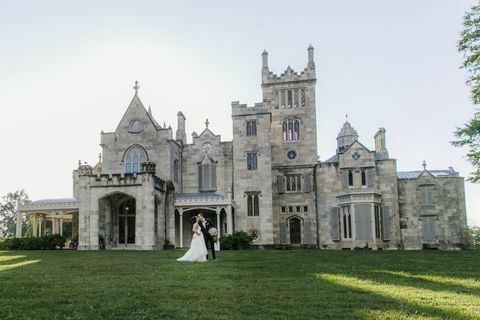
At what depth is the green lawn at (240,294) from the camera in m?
7.51

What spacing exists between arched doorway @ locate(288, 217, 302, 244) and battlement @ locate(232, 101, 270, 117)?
9.79 metres

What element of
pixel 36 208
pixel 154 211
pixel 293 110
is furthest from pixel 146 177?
pixel 293 110

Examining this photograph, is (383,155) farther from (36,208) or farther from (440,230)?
(36,208)

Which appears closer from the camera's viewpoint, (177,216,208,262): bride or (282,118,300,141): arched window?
(177,216,208,262): bride

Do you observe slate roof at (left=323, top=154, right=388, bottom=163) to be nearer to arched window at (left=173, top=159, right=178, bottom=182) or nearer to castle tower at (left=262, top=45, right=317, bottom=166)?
castle tower at (left=262, top=45, right=317, bottom=166)

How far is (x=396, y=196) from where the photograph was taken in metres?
Result: 38.0

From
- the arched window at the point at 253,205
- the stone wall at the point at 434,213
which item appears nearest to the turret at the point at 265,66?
the arched window at the point at 253,205

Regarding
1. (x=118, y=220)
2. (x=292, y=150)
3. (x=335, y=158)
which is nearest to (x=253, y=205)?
(x=292, y=150)

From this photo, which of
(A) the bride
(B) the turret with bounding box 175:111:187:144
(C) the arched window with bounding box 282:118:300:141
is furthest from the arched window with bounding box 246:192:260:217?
(A) the bride

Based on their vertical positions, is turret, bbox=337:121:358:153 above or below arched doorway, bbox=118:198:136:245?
above

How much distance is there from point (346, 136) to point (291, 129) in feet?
17.0

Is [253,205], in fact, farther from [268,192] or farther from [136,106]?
[136,106]

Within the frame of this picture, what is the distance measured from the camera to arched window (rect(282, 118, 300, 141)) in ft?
142

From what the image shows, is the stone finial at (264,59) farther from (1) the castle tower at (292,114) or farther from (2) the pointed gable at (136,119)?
(2) the pointed gable at (136,119)
